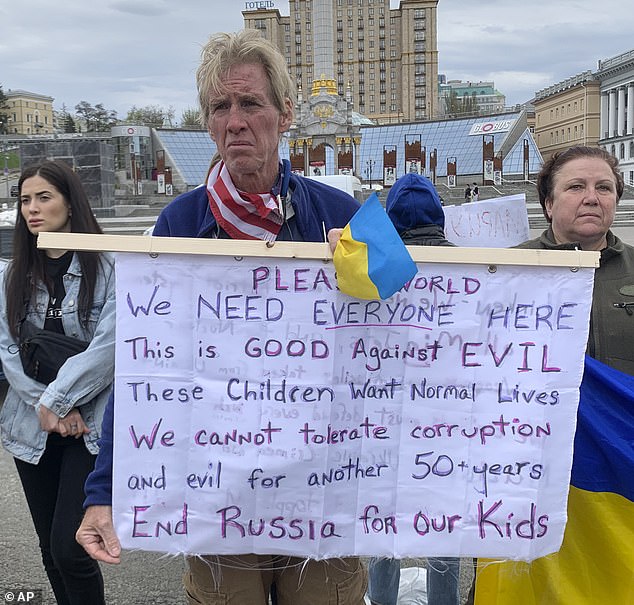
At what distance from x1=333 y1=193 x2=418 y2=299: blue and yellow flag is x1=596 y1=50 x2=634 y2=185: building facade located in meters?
74.3

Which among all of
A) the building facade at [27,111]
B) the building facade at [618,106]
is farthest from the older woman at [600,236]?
the building facade at [27,111]

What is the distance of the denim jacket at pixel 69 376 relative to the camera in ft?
8.23

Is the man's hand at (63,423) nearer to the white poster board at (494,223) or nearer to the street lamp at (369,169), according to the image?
the white poster board at (494,223)

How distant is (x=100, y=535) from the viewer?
192cm

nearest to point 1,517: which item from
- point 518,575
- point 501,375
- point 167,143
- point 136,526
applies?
point 136,526

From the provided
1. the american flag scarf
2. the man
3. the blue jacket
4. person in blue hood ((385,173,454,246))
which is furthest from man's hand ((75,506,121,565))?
person in blue hood ((385,173,454,246))

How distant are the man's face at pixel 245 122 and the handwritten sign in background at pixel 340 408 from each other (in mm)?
339

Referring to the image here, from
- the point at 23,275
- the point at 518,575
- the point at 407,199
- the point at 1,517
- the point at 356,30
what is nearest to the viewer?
the point at 518,575

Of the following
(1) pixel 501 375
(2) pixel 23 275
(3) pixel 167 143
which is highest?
(3) pixel 167 143

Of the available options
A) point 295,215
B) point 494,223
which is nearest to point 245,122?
point 295,215

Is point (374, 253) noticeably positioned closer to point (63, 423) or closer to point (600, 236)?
point (600, 236)

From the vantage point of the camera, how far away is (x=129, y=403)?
72.4 inches

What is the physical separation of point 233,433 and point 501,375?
0.77 meters

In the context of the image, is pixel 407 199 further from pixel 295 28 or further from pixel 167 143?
pixel 295 28
